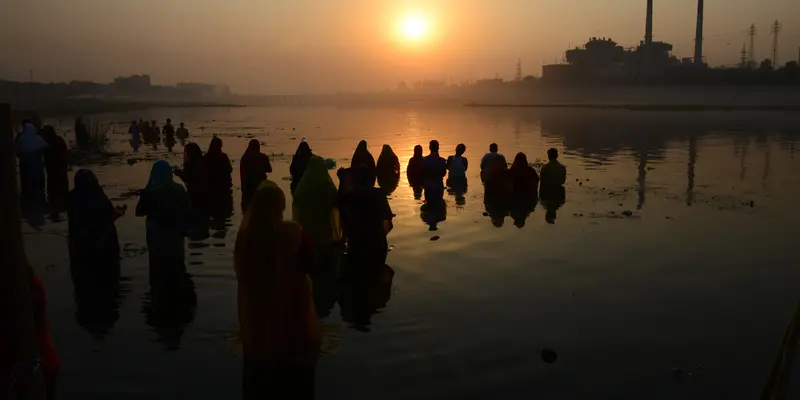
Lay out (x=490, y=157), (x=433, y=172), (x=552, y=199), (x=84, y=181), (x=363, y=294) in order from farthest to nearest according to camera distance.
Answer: (x=433, y=172)
(x=490, y=157)
(x=552, y=199)
(x=84, y=181)
(x=363, y=294)

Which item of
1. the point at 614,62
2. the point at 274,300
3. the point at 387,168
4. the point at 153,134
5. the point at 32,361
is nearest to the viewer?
the point at 32,361

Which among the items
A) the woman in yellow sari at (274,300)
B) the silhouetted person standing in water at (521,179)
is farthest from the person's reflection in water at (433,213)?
the woman in yellow sari at (274,300)

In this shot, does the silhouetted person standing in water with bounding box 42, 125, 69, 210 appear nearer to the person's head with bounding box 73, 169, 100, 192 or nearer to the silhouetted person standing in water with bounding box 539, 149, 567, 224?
the person's head with bounding box 73, 169, 100, 192

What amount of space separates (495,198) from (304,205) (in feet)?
22.8

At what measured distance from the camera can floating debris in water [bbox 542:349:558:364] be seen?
18.6ft

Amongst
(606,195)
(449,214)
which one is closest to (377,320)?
(449,214)

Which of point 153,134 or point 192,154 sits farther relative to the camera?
point 153,134

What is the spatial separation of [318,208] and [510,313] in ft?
9.58

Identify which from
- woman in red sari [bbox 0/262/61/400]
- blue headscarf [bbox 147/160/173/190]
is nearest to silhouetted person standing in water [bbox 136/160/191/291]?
blue headscarf [bbox 147/160/173/190]

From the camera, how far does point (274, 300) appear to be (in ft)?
16.3

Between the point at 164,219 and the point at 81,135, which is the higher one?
the point at 81,135

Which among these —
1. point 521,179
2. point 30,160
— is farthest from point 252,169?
point 521,179

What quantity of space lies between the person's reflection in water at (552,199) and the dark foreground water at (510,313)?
223mm

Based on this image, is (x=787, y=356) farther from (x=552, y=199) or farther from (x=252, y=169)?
(x=252, y=169)
